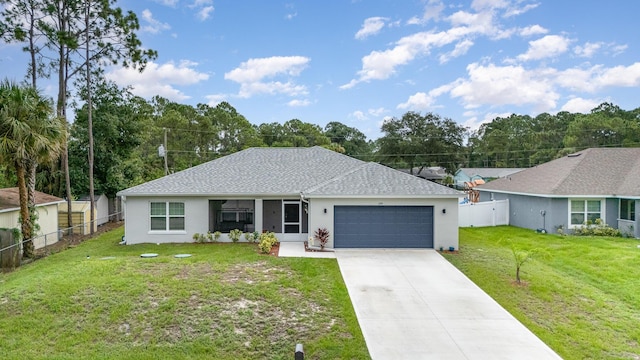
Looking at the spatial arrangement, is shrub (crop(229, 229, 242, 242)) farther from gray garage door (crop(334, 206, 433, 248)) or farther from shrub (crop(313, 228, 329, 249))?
gray garage door (crop(334, 206, 433, 248))

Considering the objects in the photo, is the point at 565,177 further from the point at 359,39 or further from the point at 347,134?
the point at 347,134

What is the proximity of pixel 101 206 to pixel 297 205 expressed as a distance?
16397 millimetres

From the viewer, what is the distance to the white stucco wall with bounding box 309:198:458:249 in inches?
598

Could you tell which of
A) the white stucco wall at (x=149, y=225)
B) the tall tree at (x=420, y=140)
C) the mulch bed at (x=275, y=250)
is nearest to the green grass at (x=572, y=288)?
the mulch bed at (x=275, y=250)

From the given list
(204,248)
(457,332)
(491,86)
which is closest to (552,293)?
(457,332)

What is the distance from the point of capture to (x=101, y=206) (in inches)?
990

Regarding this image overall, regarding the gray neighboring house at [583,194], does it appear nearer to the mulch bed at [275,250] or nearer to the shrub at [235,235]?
the mulch bed at [275,250]

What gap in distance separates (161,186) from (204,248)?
3.86 metres

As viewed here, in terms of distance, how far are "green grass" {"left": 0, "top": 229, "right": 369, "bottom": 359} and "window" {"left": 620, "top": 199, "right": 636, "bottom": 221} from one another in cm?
1632

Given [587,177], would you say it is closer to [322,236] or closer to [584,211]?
[584,211]

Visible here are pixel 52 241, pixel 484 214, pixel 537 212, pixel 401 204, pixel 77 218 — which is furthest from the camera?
pixel 484 214

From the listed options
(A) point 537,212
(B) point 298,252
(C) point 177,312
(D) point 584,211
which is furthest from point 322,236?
(D) point 584,211

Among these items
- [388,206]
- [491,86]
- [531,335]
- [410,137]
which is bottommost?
[531,335]

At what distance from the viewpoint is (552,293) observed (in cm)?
977
